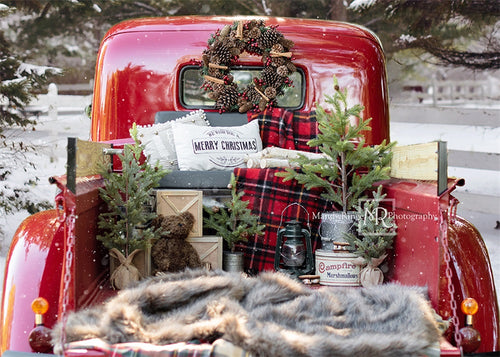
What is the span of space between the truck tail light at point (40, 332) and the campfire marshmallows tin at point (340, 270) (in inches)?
51.4

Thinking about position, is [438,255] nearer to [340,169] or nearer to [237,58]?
[340,169]

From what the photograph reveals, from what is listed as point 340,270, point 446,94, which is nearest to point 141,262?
point 340,270

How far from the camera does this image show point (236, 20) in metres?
4.70

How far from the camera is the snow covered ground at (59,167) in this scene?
8.47m

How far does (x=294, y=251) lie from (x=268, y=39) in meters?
1.86

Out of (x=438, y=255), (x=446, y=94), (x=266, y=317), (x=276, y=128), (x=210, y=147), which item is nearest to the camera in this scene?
(x=266, y=317)

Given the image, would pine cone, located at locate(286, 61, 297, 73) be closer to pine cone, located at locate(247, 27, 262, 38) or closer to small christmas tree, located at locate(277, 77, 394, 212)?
pine cone, located at locate(247, 27, 262, 38)

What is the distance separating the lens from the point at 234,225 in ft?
10.7

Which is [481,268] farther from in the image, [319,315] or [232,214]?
[232,214]

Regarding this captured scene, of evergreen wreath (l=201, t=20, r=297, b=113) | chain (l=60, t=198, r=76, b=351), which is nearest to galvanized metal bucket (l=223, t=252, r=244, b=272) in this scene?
chain (l=60, t=198, r=76, b=351)

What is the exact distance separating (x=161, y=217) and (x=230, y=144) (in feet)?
3.52

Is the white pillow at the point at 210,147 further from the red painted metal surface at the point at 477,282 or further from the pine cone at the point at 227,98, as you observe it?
the red painted metal surface at the point at 477,282

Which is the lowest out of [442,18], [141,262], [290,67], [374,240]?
[141,262]

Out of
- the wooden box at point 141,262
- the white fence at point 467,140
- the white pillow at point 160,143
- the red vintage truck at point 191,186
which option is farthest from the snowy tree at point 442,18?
the wooden box at point 141,262
